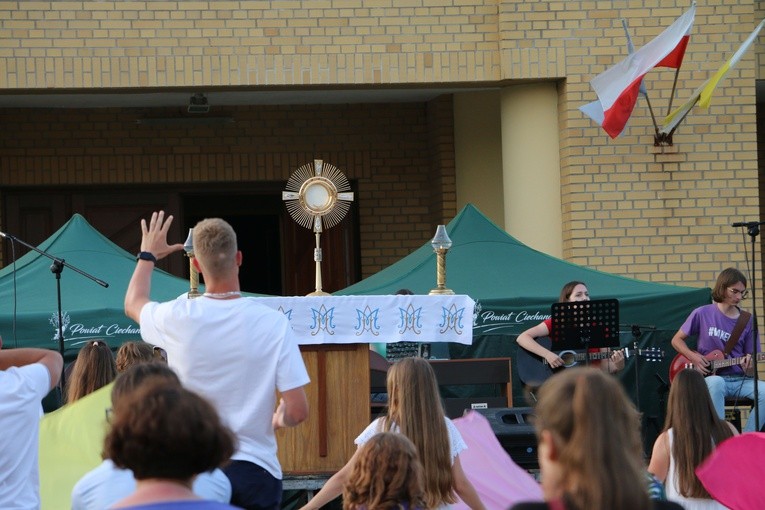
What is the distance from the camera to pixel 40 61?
499 inches

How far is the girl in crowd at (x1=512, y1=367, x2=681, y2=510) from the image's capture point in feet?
9.37

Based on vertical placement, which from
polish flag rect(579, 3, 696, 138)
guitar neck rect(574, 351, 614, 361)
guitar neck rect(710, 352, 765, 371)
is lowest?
guitar neck rect(710, 352, 765, 371)

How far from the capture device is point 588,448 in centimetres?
286

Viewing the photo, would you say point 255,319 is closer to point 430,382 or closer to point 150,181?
point 430,382

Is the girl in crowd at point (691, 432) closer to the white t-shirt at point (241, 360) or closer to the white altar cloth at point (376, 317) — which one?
the white t-shirt at point (241, 360)

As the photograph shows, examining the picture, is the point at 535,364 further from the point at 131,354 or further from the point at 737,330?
the point at 131,354

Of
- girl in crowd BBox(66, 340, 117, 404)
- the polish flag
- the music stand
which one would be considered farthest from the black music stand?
girl in crowd BBox(66, 340, 117, 404)

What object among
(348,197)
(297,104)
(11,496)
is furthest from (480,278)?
(11,496)

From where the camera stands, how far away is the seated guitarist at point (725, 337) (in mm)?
10898

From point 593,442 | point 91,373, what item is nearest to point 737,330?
point 91,373

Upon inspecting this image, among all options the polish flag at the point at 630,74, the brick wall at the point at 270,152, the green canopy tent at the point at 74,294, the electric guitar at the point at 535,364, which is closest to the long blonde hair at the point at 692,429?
the electric guitar at the point at 535,364

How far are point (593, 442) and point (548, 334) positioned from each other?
7775 mm

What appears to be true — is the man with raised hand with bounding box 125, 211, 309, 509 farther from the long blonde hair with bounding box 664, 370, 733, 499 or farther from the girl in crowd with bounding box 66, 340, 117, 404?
the girl in crowd with bounding box 66, 340, 117, 404

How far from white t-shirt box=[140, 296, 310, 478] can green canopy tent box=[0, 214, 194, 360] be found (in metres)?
6.44
